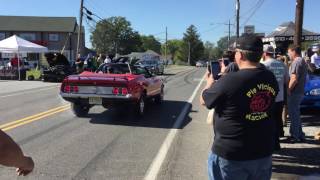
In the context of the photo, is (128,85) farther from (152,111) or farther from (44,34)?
(44,34)

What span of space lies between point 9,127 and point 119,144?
9.54 feet

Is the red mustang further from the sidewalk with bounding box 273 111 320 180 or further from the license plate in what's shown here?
the sidewalk with bounding box 273 111 320 180

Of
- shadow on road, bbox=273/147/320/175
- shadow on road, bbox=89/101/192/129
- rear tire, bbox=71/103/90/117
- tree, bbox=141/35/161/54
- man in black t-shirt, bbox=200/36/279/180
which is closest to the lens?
man in black t-shirt, bbox=200/36/279/180

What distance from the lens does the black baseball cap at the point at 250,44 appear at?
376 cm

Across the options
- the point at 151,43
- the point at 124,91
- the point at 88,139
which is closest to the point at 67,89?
the point at 124,91

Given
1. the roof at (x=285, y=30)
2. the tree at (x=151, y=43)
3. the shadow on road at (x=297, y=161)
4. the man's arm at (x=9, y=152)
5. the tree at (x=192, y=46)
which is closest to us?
the man's arm at (x=9, y=152)

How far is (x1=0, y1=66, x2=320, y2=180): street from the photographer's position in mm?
7066

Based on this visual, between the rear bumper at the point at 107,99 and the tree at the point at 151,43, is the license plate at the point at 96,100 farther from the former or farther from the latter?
the tree at the point at 151,43

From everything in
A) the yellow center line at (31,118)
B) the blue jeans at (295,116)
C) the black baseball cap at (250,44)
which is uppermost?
the black baseball cap at (250,44)

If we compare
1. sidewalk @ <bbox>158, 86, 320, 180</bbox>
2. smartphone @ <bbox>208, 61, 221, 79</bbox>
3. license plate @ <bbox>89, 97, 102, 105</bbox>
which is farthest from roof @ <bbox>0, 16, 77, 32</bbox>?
smartphone @ <bbox>208, 61, 221, 79</bbox>

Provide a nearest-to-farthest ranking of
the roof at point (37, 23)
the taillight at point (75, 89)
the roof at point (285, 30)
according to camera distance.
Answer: the taillight at point (75, 89), the roof at point (285, 30), the roof at point (37, 23)

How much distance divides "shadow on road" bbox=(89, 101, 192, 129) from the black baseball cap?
24.9 ft

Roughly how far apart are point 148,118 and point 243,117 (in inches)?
360

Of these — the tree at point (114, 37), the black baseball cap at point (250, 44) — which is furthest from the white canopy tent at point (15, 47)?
the tree at point (114, 37)
